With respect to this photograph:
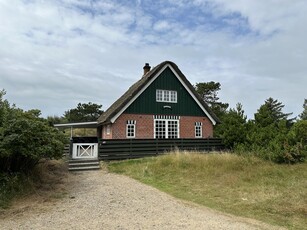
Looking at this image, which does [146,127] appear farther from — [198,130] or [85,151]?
[85,151]

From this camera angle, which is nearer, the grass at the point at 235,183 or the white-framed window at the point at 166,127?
the grass at the point at 235,183

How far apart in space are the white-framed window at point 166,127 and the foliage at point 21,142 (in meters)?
12.1

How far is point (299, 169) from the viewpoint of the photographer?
1292cm

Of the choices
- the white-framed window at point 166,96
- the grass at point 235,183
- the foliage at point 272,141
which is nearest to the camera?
the grass at point 235,183

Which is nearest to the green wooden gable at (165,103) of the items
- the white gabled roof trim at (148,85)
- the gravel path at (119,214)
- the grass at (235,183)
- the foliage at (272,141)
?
the white gabled roof trim at (148,85)

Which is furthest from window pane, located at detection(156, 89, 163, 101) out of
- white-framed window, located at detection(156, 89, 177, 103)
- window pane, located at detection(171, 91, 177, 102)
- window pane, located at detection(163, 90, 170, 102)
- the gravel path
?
the gravel path

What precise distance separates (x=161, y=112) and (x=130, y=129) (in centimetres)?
287

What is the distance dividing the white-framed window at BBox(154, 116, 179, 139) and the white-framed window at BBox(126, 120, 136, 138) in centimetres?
184

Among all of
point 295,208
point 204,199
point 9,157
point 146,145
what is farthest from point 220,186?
point 146,145

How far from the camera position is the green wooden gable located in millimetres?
21844

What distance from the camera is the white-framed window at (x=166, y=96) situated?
22669 mm

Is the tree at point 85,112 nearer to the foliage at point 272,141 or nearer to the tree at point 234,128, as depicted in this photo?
the tree at point 234,128

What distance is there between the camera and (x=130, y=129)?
21.6 m

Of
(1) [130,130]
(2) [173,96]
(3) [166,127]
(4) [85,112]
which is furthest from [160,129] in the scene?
(4) [85,112]
